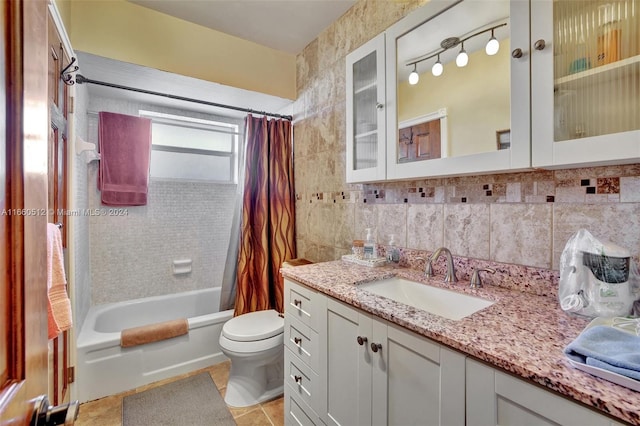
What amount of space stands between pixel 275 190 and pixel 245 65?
3.29ft

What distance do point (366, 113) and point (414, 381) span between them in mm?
1300

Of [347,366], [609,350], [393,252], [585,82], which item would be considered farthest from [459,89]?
[347,366]

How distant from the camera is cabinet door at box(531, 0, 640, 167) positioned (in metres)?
0.80

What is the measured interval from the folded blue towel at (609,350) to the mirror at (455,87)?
0.62 metres

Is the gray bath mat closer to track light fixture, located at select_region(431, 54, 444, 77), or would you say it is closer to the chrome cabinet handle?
track light fixture, located at select_region(431, 54, 444, 77)

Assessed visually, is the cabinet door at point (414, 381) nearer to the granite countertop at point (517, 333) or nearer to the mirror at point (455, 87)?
the granite countertop at point (517, 333)

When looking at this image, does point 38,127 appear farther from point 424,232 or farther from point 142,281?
point 142,281

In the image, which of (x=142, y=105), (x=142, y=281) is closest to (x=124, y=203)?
(x=142, y=281)

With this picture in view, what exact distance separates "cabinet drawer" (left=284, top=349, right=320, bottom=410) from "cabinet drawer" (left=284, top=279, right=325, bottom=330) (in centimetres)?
22

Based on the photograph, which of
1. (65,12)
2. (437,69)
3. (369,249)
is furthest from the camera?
(369,249)

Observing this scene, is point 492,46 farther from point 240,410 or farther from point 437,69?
point 240,410

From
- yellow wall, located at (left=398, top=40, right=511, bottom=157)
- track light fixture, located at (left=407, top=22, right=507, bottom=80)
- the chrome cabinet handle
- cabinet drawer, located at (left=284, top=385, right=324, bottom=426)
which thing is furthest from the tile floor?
the chrome cabinet handle

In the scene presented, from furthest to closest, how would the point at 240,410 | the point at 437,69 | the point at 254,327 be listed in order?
the point at 254,327 → the point at 240,410 → the point at 437,69

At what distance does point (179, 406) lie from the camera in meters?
1.85
